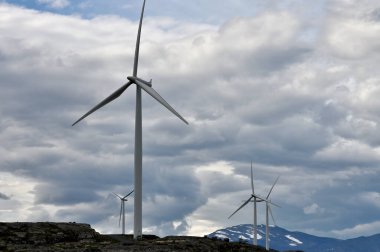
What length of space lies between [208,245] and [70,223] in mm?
50892

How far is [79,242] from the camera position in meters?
153

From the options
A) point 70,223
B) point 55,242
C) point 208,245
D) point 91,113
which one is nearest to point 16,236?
point 55,242

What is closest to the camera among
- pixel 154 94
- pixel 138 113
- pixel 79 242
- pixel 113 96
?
pixel 154 94

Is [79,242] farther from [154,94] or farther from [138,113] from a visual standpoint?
[154,94]

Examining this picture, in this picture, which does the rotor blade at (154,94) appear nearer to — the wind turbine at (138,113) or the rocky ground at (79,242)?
the wind turbine at (138,113)

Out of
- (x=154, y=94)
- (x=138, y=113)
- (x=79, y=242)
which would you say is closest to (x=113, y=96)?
(x=138, y=113)

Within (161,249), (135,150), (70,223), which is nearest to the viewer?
(161,249)

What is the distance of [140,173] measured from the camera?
142 metres

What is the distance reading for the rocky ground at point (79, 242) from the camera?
13450 centimetres

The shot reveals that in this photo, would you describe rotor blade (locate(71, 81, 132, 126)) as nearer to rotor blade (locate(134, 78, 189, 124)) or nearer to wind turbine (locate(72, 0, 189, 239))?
wind turbine (locate(72, 0, 189, 239))

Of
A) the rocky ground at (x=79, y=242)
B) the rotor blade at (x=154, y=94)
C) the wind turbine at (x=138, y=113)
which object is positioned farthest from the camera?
the wind turbine at (x=138, y=113)

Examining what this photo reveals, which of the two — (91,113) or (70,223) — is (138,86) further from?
(70,223)

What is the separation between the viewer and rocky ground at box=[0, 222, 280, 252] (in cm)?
13450

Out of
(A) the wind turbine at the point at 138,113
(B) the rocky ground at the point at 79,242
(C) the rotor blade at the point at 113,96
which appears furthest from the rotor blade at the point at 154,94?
(B) the rocky ground at the point at 79,242
